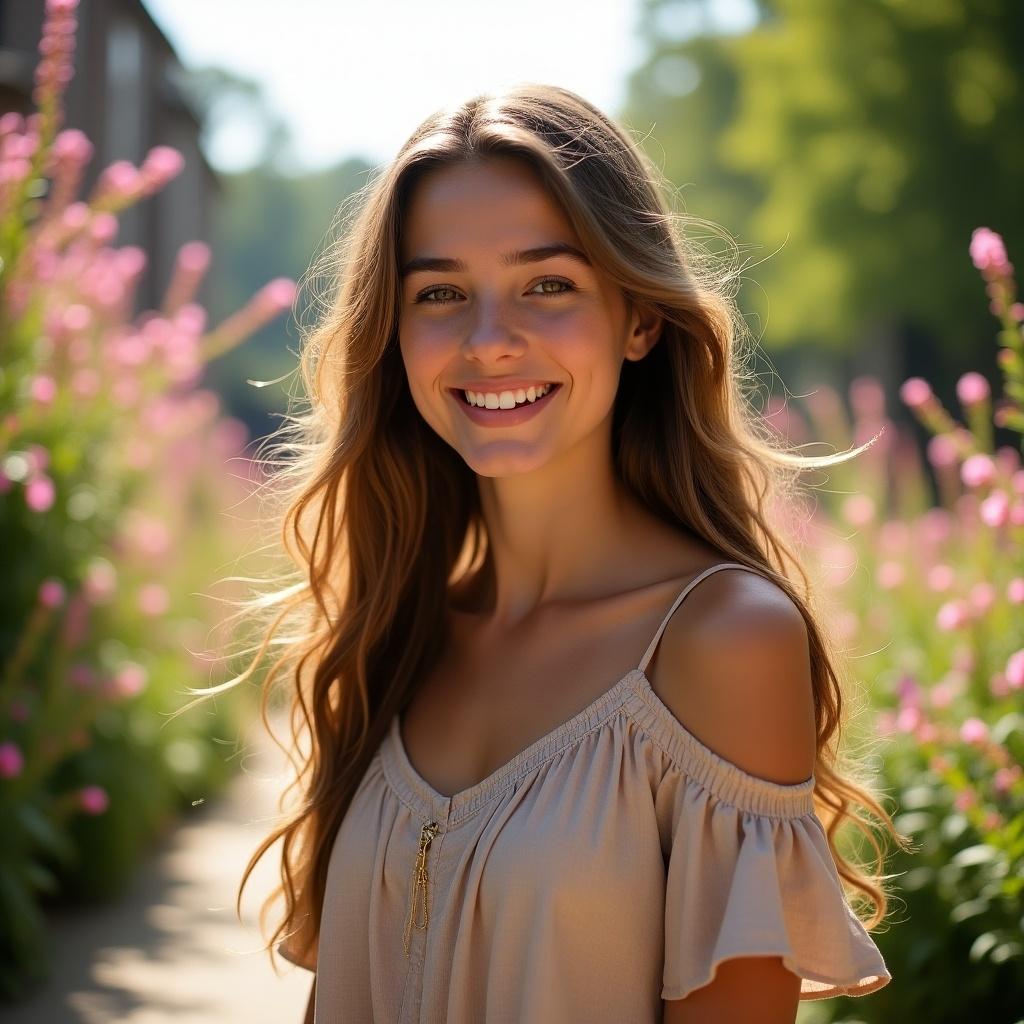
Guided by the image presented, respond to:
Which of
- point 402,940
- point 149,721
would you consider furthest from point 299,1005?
point 402,940

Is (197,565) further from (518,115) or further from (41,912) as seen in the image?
(518,115)

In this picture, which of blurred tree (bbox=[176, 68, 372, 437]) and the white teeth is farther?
blurred tree (bbox=[176, 68, 372, 437])

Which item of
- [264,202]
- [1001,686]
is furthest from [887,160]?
[264,202]

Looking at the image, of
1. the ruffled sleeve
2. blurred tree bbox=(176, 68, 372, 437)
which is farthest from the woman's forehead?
blurred tree bbox=(176, 68, 372, 437)

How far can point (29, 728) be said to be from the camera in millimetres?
4473

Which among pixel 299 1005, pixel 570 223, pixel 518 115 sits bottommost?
pixel 299 1005

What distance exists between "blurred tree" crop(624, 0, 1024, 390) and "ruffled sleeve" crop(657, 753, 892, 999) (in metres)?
15.6

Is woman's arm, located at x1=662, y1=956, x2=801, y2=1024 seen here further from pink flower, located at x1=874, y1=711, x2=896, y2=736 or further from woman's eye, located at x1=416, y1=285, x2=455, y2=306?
pink flower, located at x1=874, y1=711, x2=896, y2=736

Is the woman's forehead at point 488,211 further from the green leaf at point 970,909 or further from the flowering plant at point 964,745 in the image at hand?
the green leaf at point 970,909

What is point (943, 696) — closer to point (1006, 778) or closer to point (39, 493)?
point (1006, 778)

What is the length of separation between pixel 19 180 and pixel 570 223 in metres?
2.45

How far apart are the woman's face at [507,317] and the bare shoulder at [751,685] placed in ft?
1.51

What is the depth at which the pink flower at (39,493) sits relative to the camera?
428 cm

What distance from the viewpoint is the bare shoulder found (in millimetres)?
1773
